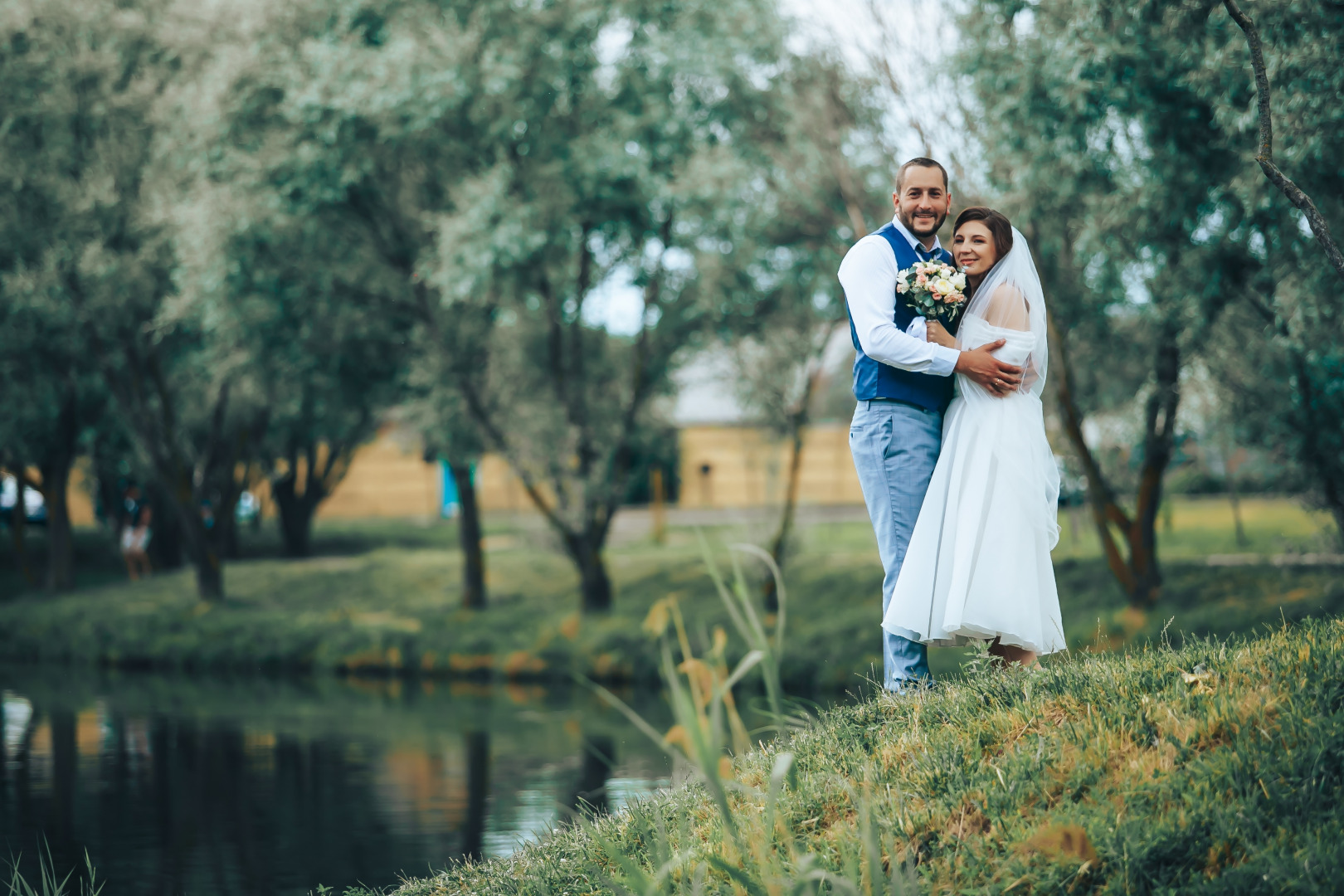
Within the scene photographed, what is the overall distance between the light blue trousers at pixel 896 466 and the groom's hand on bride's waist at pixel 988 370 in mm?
329

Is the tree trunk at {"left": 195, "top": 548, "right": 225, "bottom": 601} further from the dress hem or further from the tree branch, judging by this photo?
the tree branch

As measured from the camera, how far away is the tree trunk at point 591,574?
19.1 m

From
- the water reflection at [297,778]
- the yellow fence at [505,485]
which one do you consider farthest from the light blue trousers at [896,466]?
the yellow fence at [505,485]

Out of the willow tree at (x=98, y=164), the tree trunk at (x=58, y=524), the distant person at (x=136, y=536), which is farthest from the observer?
the distant person at (x=136, y=536)

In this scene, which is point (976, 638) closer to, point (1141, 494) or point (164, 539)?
point (1141, 494)

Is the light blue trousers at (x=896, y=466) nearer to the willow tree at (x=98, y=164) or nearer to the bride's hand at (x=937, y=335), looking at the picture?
the bride's hand at (x=937, y=335)

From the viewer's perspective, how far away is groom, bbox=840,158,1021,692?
17.5ft

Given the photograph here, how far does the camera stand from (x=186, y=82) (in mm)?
19094

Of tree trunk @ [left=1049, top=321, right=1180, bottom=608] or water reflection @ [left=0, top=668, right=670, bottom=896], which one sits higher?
tree trunk @ [left=1049, top=321, right=1180, bottom=608]

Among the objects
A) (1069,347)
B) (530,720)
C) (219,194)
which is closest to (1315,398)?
(1069,347)

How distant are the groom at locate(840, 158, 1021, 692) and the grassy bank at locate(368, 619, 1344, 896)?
0.68 metres

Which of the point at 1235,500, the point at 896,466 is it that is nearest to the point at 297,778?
the point at 896,466

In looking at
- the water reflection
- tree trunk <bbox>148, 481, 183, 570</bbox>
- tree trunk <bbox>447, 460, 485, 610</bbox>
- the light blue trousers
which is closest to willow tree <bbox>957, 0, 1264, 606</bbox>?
the light blue trousers

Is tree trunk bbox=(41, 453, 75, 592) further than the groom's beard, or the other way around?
tree trunk bbox=(41, 453, 75, 592)
